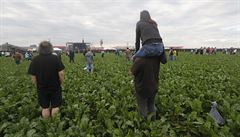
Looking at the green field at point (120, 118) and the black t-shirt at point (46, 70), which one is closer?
the green field at point (120, 118)

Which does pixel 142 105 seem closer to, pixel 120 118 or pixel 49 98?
pixel 120 118

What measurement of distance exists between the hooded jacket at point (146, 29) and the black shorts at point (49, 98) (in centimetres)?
187

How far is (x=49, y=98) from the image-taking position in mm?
5910

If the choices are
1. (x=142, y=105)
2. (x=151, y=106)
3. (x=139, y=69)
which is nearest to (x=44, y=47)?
(x=139, y=69)

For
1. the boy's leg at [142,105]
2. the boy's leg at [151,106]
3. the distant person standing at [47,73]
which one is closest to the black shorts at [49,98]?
the distant person standing at [47,73]

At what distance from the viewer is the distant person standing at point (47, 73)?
560 centimetres

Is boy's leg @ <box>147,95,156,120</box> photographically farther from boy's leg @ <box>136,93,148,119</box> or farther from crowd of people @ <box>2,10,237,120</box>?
boy's leg @ <box>136,93,148,119</box>

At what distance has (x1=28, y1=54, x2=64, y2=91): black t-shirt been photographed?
5.61 metres

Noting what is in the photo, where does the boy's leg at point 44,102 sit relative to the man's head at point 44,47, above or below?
below

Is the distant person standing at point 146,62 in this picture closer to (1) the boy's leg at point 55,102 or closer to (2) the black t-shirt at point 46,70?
(2) the black t-shirt at point 46,70

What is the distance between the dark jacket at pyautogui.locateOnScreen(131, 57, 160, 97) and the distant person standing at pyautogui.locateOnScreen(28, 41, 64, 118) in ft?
4.81

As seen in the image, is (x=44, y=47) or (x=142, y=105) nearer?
(x=44, y=47)

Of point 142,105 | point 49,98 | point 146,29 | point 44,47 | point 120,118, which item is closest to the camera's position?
point 146,29

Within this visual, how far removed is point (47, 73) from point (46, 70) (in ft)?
0.20
